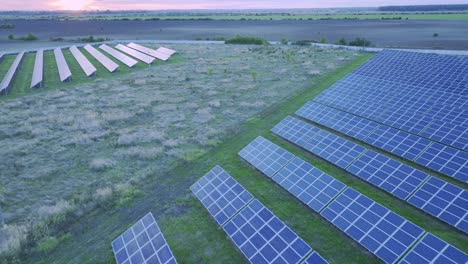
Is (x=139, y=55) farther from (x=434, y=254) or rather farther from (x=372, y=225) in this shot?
(x=434, y=254)

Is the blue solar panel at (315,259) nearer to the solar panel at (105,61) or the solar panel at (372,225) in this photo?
the solar panel at (372,225)

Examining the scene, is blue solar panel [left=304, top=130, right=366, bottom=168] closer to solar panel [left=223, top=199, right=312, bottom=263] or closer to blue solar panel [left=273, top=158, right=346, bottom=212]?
blue solar panel [left=273, top=158, right=346, bottom=212]

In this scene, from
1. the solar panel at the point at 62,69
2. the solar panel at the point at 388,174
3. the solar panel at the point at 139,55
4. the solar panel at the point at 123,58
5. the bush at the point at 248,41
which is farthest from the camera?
the bush at the point at 248,41

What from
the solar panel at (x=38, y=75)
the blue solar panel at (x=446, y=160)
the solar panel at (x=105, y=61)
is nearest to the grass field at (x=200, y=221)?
the blue solar panel at (x=446, y=160)

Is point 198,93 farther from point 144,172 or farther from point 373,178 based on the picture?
point 373,178

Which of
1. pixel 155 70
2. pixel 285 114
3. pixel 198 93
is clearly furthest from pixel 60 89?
pixel 285 114
